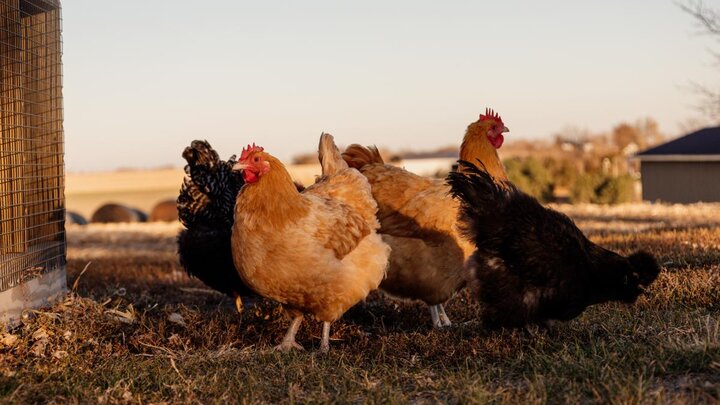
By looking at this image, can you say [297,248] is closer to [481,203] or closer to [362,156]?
[481,203]

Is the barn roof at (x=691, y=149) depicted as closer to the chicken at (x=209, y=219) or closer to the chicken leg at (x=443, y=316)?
the chicken at (x=209, y=219)

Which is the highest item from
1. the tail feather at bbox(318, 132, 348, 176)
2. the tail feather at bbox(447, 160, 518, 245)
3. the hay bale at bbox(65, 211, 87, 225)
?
the tail feather at bbox(318, 132, 348, 176)

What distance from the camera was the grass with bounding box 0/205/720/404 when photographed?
452 cm

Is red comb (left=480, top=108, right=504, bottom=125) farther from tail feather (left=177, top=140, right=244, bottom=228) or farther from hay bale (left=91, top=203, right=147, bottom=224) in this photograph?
hay bale (left=91, top=203, right=147, bottom=224)

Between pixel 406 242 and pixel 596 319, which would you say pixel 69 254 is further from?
pixel 596 319

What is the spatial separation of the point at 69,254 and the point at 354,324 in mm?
14809

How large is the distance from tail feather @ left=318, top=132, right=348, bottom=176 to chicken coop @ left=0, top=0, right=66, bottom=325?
2.92 metres

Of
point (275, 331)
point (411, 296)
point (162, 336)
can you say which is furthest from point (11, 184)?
point (411, 296)

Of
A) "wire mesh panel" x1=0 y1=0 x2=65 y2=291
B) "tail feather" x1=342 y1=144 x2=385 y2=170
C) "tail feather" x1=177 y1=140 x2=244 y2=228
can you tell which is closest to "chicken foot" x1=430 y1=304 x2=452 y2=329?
"tail feather" x1=342 y1=144 x2=385 y2=170

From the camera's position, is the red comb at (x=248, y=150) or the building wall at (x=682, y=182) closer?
the red comb at (x=248, y=150)

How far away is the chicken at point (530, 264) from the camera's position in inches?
232

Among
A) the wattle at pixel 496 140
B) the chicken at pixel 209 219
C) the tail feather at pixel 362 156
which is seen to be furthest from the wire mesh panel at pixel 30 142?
the wattle at pixel 496 140

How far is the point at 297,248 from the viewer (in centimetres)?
620

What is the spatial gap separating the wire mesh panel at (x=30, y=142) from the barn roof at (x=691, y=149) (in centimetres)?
2743
